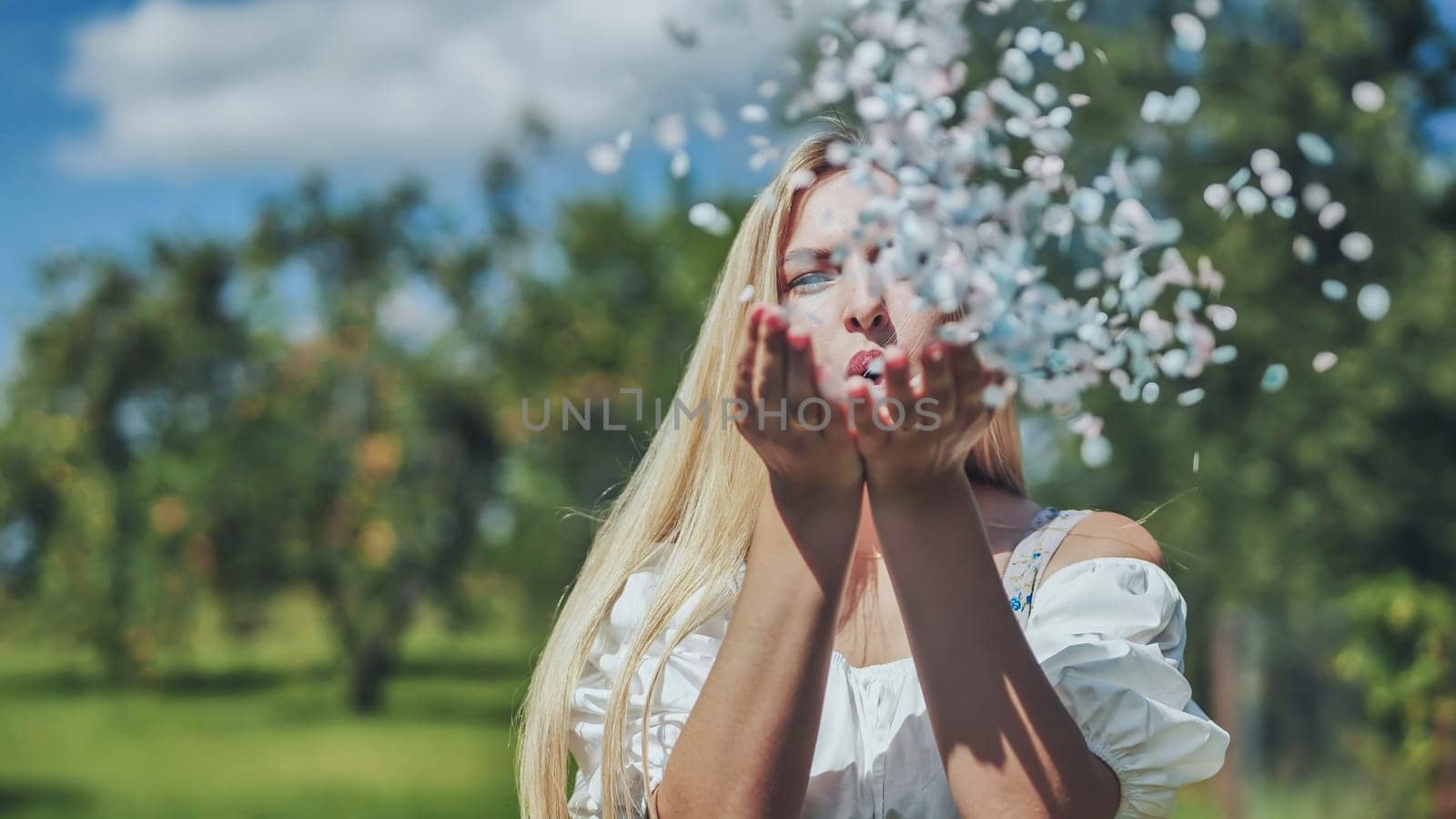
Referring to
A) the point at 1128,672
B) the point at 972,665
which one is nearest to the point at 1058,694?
the point at 1128,672

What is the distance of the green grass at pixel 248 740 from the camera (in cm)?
941

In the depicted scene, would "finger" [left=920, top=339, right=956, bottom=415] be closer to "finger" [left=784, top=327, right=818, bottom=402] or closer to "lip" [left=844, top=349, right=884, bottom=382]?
"finger" [left=784, top=327, right=818, bottom=402]

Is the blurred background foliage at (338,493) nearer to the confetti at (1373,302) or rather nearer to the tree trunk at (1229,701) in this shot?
the tree trunk at (1229,701)

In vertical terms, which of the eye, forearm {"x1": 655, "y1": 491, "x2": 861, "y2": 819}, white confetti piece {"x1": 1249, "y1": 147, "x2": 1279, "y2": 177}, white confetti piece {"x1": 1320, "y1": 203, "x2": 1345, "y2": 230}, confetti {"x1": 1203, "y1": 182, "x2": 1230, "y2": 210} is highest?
white confetti piece {"x1": 1249, "y1": 147, "x2": 1279, "y2": 177}

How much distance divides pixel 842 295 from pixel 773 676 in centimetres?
46

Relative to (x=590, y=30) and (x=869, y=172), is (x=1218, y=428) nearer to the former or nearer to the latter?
(x=590, y=30)

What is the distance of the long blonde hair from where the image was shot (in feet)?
5.26

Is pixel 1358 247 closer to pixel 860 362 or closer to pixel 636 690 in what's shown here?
pixel 860 362

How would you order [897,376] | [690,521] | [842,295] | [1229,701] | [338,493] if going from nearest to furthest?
[897,376]
[842,295]
[690,521]
[1229,701]
[338,493]

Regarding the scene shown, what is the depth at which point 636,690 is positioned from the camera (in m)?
1.53

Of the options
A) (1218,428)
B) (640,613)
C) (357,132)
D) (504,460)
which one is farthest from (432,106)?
(640,613)

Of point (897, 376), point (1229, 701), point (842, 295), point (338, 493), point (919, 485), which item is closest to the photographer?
point (897, 376)

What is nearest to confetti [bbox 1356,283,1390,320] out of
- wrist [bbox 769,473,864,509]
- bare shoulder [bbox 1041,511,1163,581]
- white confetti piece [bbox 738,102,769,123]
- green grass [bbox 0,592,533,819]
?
bare shoulder [bbox 1041,511,1163,581]

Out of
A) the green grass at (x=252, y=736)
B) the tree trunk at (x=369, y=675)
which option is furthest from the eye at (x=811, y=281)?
the tree trunk at (x=369, y=675)
